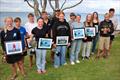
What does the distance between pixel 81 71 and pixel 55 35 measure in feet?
4.42

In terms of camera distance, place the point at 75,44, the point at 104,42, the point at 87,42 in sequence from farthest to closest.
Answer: the point at 104,42 < the point at 87,42 < the point at 75,44

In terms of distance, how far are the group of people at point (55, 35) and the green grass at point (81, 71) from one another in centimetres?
26

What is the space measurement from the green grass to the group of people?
264 mm

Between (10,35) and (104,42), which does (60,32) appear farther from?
(104,42)

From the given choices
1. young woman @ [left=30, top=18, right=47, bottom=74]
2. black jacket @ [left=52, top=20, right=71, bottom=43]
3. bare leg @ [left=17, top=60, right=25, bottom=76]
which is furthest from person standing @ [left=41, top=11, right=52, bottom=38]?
bare leg @ [left=17, top=60, right=25, bottom=76]

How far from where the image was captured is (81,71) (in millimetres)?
11156

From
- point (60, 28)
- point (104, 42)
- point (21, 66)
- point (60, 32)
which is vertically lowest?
point (21, 66)

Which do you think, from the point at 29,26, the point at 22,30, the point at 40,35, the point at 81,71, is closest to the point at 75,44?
the point at 81,71

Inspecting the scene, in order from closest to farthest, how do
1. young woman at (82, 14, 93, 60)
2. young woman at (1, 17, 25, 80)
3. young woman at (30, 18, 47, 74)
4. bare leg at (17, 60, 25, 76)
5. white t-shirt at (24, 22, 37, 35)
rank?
young woman at (1, 17, 25, 80) → bare leg at (17, 60, 25, 76) → young woman at (30, 18, 47, 74) → white t-shirt at (24, 22, 37, 35) → young woman at (82, 14, 93, 60)

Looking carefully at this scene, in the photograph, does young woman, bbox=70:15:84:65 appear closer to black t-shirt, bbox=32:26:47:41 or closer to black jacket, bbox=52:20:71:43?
black jacket, bbox=52:20:71:43

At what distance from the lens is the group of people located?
1005 centimetres

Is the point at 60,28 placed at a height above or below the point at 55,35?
above

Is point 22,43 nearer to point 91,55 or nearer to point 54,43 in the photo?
point 54,43

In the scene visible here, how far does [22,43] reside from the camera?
10352 millimetres
